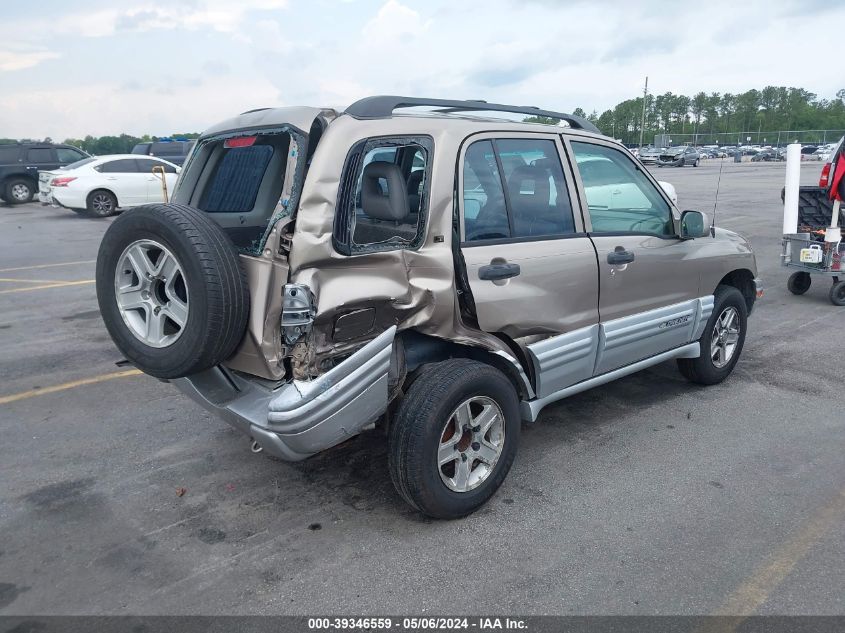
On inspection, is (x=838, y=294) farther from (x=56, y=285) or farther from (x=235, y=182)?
(x=56, y=285)

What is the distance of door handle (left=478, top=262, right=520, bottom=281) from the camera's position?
3523 mm

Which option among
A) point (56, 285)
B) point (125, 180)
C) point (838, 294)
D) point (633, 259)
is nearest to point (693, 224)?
point (633, 259)

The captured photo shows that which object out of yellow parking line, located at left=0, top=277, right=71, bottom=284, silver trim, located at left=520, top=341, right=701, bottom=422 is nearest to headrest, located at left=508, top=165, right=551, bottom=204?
silver trim, located at left=520, top=341, right=701, bottom=422

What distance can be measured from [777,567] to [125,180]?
17781mm

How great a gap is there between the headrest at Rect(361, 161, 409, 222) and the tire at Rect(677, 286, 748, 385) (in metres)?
2.83

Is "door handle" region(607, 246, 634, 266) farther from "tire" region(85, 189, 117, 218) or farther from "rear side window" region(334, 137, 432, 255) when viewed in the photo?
"tire" region(85, 189, 117, 218)

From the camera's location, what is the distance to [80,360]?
6.04 m

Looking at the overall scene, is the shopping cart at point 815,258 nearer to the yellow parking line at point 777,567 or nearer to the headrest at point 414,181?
the yellow parking line at point 777,567

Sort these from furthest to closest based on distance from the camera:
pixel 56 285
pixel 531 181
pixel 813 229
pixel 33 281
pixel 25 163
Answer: pixel 25 163
pixel 33 281
pixel 56 285
pixel 813 229
pixel 531 181

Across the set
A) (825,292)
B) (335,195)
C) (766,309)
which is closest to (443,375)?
(335,195)

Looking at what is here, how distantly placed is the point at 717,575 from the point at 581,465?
3.70 ft

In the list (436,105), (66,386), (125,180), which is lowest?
(66,386)

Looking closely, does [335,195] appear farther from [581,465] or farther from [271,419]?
[581,465]

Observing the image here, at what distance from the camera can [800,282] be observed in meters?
8.55
